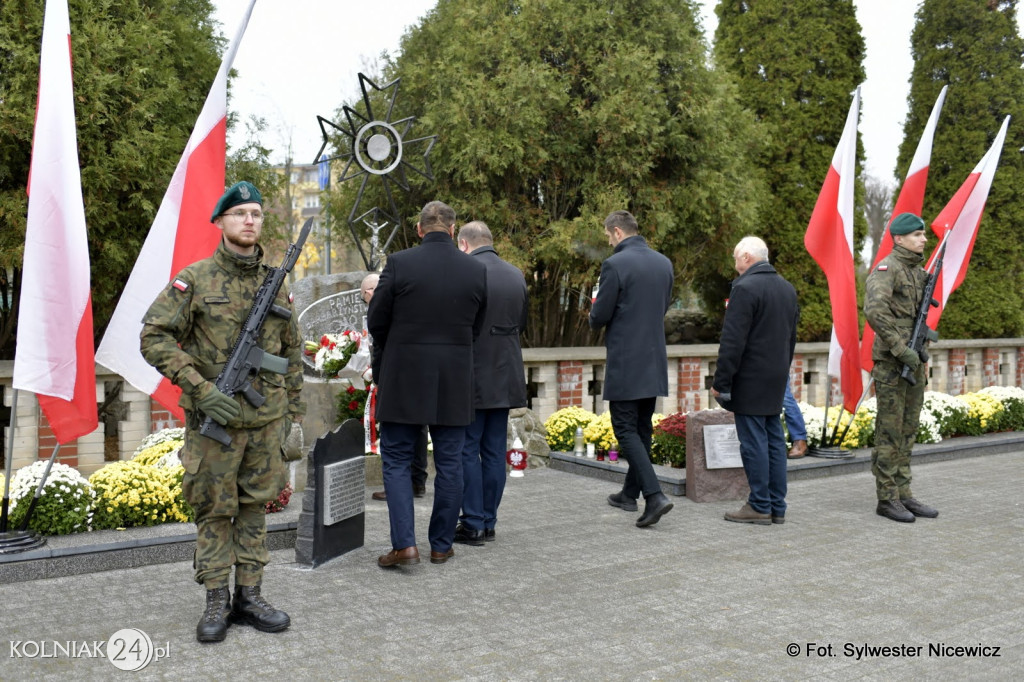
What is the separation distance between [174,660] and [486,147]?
10.0m

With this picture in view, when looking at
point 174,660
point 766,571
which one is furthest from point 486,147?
point 174,660

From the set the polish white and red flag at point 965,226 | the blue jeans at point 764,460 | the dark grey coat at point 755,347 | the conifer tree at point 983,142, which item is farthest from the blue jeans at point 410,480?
the conifer tree at point 983,142

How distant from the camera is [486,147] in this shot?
13.0 metres

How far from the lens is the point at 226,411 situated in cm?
396

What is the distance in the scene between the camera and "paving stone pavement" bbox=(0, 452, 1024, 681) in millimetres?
3842

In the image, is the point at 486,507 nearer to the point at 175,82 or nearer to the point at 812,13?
the point at 175,82

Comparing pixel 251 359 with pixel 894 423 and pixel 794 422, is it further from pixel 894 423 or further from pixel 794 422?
pixel 794 422

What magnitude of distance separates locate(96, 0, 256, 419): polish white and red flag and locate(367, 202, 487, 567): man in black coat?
4.02 feet

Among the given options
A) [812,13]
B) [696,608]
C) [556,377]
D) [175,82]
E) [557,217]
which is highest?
[812,13]

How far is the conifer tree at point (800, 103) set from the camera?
626 inches

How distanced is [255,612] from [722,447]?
13.8 ft

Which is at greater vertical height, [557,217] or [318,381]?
[557,217]

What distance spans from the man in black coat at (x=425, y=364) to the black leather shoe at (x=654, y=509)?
1575 millimetres

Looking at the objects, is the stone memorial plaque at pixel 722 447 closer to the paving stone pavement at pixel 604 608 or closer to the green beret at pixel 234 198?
the paving stone pavement at pixel 604 608
